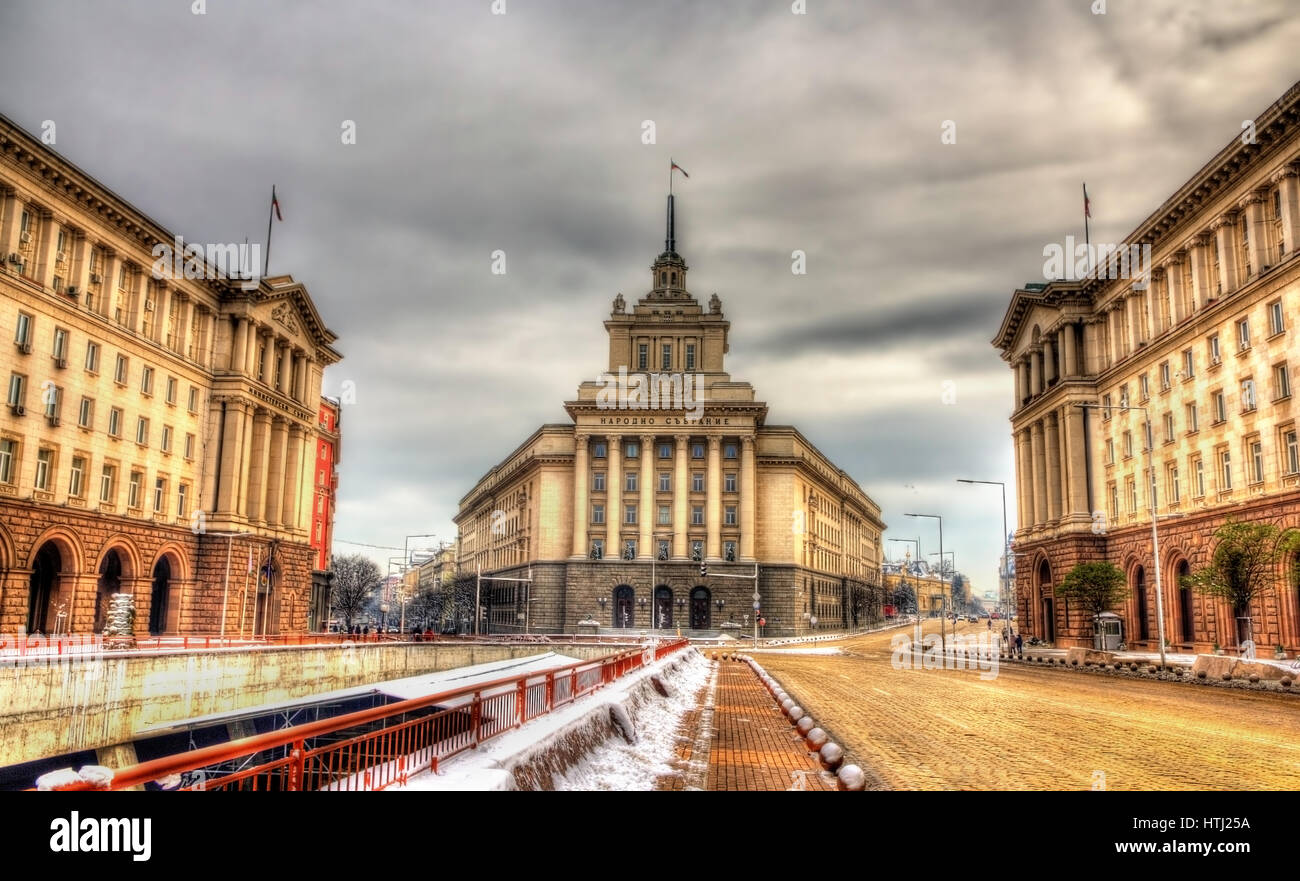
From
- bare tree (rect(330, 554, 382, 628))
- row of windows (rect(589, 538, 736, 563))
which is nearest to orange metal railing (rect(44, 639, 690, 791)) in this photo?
row of windows (rect(589, 538, 736, 563))

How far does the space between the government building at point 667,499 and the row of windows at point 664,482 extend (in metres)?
0.12

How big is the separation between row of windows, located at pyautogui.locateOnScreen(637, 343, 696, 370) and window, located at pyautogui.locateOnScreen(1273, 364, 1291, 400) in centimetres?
6753

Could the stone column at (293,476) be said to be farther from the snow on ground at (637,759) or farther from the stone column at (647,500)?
the snow on ground at (637,759)

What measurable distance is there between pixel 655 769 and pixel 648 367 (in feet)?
309

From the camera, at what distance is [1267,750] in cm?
1530

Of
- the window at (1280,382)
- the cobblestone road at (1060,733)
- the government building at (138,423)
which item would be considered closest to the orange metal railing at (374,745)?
the cobblestone road at (1060,733)

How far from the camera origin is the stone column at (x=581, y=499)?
96.6 m

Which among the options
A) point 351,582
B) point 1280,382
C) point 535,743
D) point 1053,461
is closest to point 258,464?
point 1053,461

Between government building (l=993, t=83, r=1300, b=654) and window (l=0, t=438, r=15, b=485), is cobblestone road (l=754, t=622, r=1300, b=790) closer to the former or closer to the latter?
government building (l=993, t=83, r=1300, b=654)

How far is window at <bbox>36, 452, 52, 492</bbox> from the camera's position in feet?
146

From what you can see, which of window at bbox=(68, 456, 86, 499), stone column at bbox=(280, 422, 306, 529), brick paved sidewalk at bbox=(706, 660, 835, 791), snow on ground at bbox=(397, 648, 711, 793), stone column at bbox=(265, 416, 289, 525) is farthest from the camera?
stone column at bbox=(280, 422, 306, 529)

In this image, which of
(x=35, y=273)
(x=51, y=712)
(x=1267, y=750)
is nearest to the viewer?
(x=1267, y=750)

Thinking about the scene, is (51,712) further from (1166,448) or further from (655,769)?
(1166,448)
